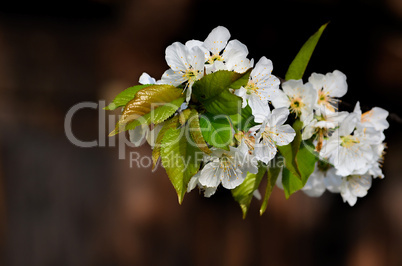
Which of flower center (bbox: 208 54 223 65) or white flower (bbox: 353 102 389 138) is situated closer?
flower center (bbox: 208 54 223 65)

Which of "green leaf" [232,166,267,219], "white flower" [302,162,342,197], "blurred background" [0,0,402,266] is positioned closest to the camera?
"green leaf" [232,166,267,219]

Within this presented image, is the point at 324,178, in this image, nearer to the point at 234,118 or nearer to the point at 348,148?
the point at 348,148

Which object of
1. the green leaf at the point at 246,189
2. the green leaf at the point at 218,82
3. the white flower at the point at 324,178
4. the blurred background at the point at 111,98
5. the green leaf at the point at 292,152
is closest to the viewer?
the green leaf at the point at 218,82

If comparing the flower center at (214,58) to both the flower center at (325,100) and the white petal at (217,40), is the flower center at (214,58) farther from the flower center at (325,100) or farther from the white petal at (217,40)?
the flower center at (325,100)

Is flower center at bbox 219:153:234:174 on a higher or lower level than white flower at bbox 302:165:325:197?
higher

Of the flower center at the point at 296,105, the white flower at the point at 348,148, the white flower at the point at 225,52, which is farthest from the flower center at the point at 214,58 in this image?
the white flower at the point at 348,148

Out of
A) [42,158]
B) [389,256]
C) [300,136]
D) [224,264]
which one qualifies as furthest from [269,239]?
[300,136]

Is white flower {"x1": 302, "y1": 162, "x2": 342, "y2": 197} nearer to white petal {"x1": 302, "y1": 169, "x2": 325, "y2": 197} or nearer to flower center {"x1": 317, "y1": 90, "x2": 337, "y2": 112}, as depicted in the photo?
white petal {"x1": 302, "y1": 169, "x2": 325, "y2": 197}

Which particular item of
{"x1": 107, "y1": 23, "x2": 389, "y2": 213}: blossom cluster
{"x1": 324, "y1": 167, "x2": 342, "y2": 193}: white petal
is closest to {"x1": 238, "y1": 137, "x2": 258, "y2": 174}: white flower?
{"x1": 107, "y1": 23, "x2": 389, "y2": 213}: blossom cluster

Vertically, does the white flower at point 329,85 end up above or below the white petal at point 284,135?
above
